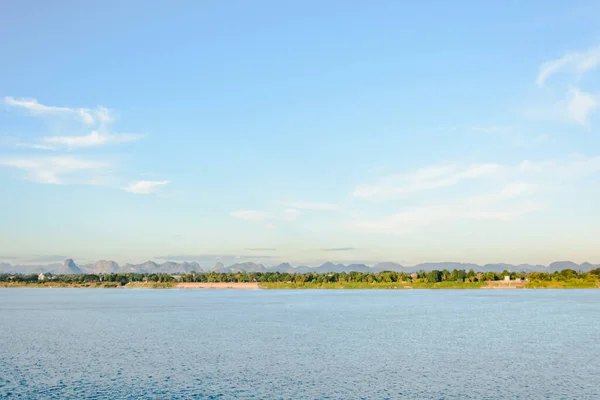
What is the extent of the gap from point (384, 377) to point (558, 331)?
5202 centimetres

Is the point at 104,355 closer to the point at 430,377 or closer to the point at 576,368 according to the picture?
the point at 430,377

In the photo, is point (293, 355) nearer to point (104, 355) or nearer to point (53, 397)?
point (104, 355)

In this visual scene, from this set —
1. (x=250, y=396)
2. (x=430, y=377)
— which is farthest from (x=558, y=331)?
(x=250, y=396)

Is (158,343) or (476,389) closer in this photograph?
(476,389)

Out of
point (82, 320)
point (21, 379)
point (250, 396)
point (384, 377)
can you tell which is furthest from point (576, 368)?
point (82, 320)

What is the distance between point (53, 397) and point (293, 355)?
30.1 m

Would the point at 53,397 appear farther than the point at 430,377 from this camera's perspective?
No

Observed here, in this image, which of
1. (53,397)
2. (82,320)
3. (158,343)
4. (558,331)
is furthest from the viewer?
(82,320)

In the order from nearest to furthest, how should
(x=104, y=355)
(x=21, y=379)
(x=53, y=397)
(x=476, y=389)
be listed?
(x=53, y=397) < (x=476, y=389) < (x=21, y=379) < (x=104, y=355)

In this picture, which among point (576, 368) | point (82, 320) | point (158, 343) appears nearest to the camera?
point (576, 368)

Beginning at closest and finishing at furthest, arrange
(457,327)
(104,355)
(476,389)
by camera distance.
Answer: (476,389)
(104,355)
(457,327)

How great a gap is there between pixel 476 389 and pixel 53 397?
38.8 m

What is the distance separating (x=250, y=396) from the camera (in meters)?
47.1

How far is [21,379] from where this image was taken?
53031mm
